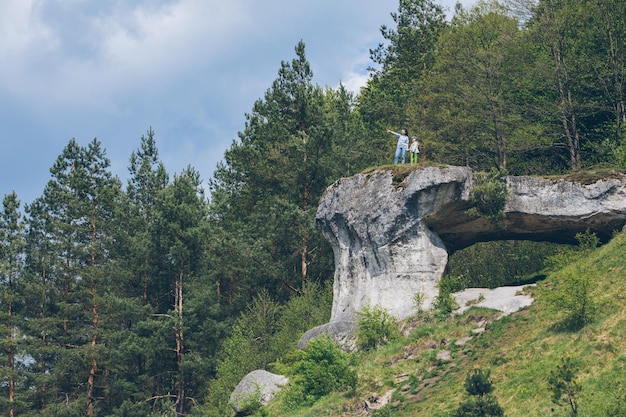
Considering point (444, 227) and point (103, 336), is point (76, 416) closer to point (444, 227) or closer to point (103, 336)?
point (103, 336)

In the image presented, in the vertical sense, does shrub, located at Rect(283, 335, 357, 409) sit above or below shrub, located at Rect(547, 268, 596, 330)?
below

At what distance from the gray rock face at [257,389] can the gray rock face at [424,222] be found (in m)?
3.05

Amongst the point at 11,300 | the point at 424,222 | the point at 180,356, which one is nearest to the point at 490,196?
the point at 424,222

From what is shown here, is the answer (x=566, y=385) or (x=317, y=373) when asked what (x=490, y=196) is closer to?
(x=317, y=373)

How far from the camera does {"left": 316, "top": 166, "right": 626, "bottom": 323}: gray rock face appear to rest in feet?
89.5

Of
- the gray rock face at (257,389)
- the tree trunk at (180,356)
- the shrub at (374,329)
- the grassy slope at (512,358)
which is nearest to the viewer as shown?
the grassy slope at (512,358)

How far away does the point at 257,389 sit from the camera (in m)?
28.3

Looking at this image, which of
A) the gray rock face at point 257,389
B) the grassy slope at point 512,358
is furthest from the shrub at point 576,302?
the gray rock face at point 257,389

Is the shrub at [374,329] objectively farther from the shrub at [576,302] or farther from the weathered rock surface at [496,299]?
the shrub at [576,302]

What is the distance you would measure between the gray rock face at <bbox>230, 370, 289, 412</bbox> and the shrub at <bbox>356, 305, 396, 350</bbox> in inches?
141

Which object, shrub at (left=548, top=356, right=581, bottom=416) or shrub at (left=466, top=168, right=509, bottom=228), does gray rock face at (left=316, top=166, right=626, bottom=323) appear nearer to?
shrub at (left=466, top=168, right=509, bottom=228)

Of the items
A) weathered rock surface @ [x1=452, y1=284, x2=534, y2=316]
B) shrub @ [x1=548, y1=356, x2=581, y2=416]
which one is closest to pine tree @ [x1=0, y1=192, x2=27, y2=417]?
weathered rock surface @ [x1=452, y1=284, x2=534, y2=316]

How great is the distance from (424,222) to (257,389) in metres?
8.18

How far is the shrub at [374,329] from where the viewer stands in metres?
26.6
